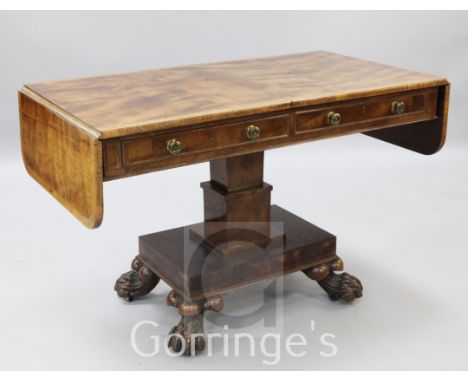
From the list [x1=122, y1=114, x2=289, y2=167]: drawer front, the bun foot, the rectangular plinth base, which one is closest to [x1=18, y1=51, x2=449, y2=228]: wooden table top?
[x1=122, y1=114, x2=289, y2=167]: drawer front

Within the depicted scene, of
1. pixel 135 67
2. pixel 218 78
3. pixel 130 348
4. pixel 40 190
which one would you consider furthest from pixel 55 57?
pixel 130 348

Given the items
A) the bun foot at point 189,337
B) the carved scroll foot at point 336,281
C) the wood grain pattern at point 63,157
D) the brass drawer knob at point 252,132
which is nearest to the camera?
the wood grain pattern at point 63,157

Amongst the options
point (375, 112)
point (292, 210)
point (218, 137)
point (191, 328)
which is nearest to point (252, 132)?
point (218, 137)

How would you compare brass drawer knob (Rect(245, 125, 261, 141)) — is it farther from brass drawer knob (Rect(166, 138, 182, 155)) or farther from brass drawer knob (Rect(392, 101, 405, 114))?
brass drawer knob (Rect(392, 101, 405, 114))

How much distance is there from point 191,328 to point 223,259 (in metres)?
0.28

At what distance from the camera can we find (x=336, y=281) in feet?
11.5

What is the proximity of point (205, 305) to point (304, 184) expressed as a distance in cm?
170

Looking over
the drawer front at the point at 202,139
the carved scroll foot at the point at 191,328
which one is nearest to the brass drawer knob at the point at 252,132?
the drawer front at the point at 202,139

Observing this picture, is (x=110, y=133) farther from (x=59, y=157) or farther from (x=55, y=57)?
(x=55, y=57)

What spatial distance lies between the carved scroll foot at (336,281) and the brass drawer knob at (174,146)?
93 centimetres

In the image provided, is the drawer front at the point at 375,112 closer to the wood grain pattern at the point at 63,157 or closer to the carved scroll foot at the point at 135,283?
the wood grain pattern at the point at 63,157

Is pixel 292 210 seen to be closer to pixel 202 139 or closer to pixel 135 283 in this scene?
pixel 135 283

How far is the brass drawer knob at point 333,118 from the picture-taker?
A: 3.05 m

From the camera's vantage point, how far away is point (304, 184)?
478 cm
